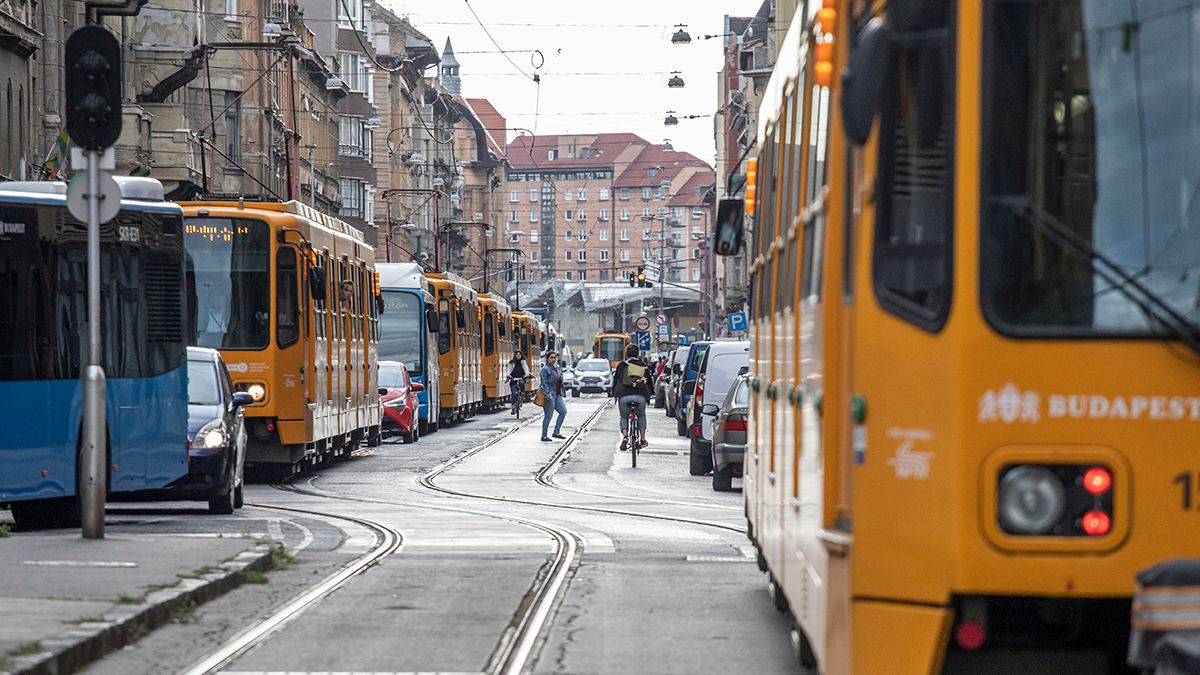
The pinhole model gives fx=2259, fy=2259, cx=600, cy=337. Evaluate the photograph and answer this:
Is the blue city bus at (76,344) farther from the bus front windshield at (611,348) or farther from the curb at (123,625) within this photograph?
the bus front windshield at (611,348)

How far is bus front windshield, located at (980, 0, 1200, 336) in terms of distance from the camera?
6.55m

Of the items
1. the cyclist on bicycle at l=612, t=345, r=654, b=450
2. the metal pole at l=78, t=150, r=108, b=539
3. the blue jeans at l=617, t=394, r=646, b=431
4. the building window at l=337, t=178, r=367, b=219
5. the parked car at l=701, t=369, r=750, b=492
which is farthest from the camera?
the building window at l=337, t=178, r=367, b=219

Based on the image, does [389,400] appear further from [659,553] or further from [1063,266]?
[1063,266]

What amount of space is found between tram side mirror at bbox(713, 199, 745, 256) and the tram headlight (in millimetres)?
7388

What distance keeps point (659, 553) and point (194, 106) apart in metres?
45.3

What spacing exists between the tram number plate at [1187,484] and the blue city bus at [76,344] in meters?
12.1

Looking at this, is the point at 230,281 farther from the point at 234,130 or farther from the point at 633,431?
the point at 234,130

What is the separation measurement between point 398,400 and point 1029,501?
3496 cm

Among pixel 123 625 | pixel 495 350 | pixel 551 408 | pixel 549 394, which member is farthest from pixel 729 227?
pixel 495 350

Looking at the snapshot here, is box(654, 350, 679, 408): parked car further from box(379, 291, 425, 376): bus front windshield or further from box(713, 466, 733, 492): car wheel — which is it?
box(713, 466, 733, 492): car wheel

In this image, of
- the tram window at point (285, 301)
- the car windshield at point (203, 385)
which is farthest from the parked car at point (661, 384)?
the car windshield at point (203, 385)

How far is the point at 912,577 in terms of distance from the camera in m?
6.62

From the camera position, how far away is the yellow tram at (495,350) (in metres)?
62.9

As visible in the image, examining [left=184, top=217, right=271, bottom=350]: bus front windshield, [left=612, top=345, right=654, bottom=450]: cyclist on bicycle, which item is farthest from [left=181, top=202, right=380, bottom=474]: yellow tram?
[left=612, top=345, right=654, bottom=450]: cyclist on bicycle
